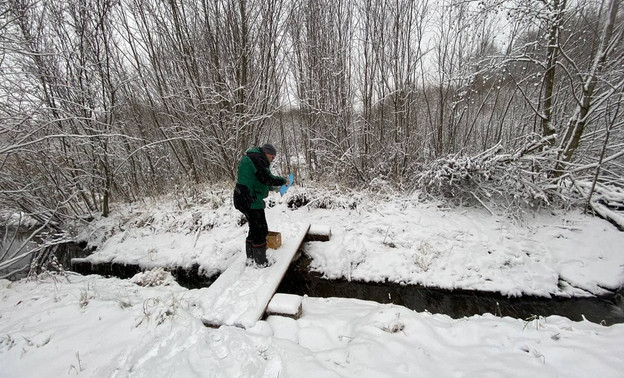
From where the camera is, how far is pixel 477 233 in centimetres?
494

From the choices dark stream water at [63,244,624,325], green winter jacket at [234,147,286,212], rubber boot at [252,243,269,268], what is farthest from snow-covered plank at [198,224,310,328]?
green winter jacket at [234,147,286,212]

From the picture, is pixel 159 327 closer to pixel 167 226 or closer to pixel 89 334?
pixel 89 334

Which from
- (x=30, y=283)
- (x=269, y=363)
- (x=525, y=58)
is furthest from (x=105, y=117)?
(x=525, y=58)

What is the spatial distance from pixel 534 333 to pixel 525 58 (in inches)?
189

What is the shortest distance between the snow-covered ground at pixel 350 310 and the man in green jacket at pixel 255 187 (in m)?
1.16

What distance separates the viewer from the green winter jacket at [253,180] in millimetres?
3771

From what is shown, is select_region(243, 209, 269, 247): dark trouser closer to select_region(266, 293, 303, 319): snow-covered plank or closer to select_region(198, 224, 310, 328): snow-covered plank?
select_region(198, 224, 310, 328): snow-covered plank

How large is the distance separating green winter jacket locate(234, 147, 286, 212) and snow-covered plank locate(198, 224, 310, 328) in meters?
1.00

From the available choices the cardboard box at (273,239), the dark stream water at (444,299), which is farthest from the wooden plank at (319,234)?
the cardboard box at (273,239)

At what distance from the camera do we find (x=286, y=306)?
3.18 m

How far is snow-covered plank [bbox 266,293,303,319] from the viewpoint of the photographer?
3127 millimetres

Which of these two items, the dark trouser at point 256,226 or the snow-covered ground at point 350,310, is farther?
the dark trouser at point 256,226

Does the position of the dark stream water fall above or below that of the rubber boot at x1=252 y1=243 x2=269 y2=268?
below

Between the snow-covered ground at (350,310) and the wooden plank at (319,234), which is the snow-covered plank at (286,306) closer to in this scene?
the snow-covered ground at (350,310)
